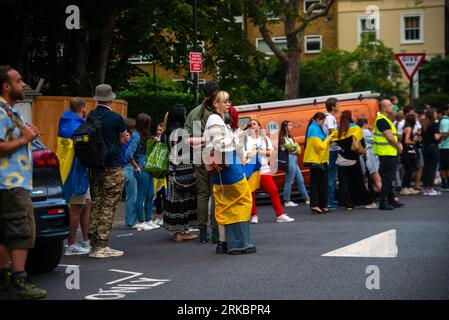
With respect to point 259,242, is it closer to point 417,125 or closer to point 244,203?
point 244,203

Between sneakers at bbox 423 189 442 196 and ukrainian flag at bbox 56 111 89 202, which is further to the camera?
sneakers at bbox 423 189 442 196

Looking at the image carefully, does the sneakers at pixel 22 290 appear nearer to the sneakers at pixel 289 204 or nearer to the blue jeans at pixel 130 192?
the blue jeans at pixel 130 192

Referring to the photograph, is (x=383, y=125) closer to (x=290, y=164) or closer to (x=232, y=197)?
(x=290, y=164)

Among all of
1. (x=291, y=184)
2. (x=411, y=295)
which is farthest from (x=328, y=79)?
(x=411, y=295)

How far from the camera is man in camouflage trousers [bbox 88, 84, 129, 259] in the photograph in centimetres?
1054

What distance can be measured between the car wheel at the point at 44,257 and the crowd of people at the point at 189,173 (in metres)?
1.20

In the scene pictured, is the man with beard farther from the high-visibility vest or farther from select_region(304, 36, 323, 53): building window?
select_region(304, 36, 323, 53): building window

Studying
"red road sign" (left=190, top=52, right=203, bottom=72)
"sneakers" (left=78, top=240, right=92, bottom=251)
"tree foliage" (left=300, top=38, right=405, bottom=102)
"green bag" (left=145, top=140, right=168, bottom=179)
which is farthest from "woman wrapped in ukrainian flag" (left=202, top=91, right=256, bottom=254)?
"tree foliage" (left=300, top=38, right=405, bottom=102)

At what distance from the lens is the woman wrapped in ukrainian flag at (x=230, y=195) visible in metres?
10.4

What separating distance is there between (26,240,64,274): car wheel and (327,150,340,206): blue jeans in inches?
342

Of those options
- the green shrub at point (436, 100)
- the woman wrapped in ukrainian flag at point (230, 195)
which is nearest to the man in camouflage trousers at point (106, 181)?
A: the woman wrapped in ukrainian flag at point (230, 195)

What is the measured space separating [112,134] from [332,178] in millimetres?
7741

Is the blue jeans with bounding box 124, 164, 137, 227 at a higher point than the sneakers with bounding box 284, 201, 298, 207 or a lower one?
higher

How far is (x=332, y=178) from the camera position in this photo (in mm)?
17484
